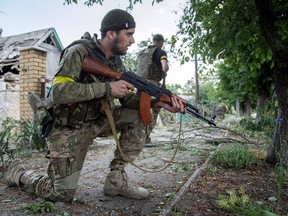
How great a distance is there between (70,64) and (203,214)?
149 centimetres

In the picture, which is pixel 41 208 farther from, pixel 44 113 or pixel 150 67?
pixel 150 67

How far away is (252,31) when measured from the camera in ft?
10.9

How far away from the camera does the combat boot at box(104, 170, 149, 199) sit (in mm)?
2262

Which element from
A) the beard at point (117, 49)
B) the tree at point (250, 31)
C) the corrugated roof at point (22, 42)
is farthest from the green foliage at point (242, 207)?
the corrugated roof at point (22, 42)

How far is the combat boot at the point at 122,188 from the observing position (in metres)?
2.26

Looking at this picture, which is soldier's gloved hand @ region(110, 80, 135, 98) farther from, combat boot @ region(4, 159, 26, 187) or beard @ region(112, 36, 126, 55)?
combat boot @ region(4, 159, 26, 187)

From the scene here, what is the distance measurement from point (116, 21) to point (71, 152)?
1.13m

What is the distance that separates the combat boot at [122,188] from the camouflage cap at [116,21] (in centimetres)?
127

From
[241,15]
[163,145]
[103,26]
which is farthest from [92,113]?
[163,145]

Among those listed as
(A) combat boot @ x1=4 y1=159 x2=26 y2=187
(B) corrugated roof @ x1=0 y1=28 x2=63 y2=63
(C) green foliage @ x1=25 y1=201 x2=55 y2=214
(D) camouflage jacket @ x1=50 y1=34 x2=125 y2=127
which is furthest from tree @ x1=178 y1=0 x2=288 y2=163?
(B) corrugated roof @ x1=0 y1=28 x2=63 y2=63

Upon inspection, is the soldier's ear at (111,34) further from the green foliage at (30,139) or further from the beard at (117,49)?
the green foliage at (30,139)

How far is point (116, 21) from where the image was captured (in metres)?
2.25

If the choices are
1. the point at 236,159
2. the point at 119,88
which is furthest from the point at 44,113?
the point at 236,159

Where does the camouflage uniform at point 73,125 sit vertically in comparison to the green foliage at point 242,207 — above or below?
above
